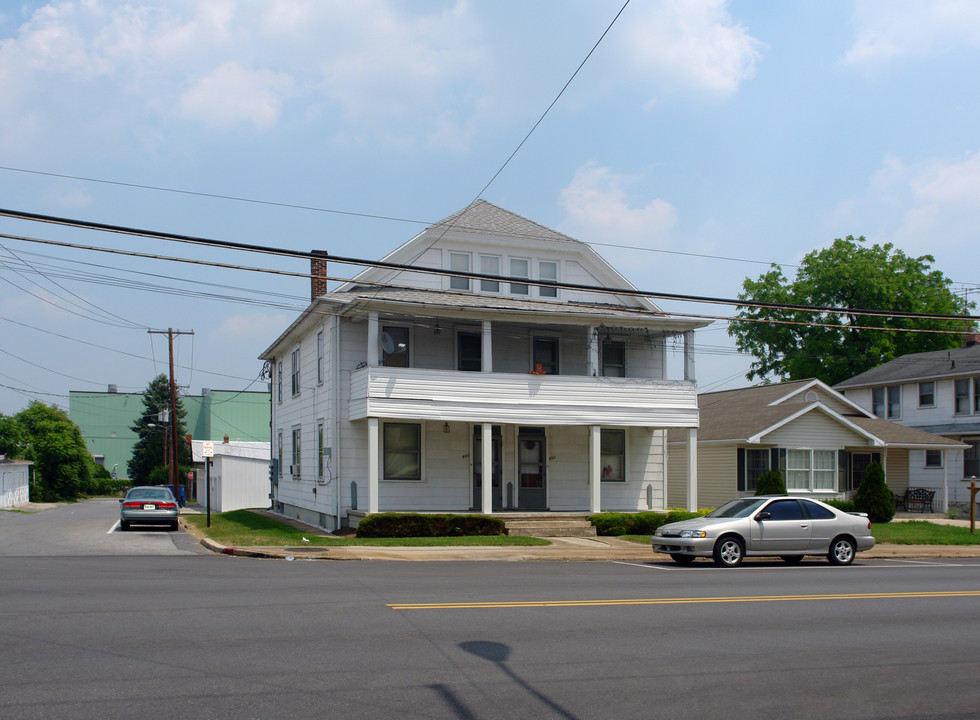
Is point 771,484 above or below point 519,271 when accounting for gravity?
below

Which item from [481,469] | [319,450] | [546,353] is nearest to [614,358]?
[546,353]

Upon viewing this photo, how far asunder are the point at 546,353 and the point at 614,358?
2.37m

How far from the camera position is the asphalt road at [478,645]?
701cm

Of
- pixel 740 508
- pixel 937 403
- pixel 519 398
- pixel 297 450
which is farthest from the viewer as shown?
pixel 937 403

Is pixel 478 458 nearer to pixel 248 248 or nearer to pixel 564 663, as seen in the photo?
pixel 248 248

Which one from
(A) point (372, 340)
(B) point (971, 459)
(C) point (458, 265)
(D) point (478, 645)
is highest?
(C) point (458, 265)

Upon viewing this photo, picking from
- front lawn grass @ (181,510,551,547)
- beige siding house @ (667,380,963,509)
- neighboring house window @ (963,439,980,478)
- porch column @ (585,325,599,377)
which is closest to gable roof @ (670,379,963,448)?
beige siding house @ (667,380,963,509)

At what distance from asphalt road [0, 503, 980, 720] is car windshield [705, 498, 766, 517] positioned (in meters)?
2.81

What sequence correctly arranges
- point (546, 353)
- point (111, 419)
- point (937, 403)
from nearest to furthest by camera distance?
point (546, 353), point (937, 403), point (111, 419)

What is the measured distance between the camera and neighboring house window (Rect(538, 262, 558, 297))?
90.4 ft

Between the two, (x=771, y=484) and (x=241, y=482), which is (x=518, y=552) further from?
(x=241, y=482)

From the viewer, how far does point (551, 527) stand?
24.8 m

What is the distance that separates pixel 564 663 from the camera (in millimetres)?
8398

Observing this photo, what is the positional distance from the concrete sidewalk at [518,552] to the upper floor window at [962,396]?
20922mm
